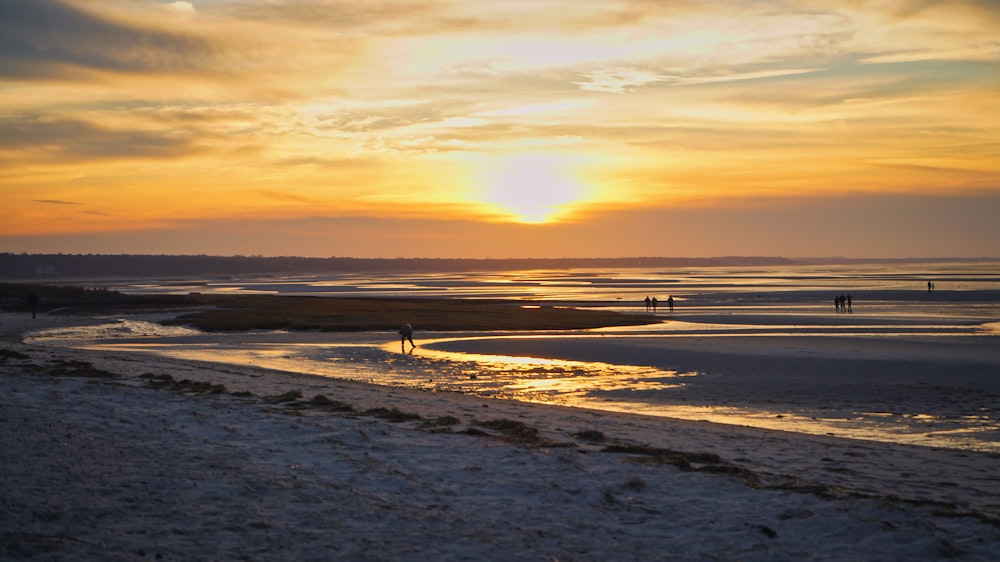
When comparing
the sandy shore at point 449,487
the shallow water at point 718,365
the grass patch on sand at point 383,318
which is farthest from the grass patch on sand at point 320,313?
the sandy shore at point 449,487

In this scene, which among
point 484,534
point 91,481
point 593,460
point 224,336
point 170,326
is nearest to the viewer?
point 484,534

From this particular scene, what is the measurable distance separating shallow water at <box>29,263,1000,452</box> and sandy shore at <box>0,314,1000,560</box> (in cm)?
336

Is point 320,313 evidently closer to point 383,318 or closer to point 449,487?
point 383,318

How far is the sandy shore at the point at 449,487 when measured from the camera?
821cm

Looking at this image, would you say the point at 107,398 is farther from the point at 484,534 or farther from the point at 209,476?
the point at 484,534

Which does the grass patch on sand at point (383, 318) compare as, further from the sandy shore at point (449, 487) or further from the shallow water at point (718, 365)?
the sandy shore at point (449, 487)

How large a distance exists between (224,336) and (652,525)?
3520 centimetres

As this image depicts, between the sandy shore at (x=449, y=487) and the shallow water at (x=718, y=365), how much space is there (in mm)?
3358

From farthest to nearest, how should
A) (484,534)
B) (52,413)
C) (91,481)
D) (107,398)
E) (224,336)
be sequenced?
(224,336) → (107,398) → (52,413) → (91,481) → (484,534)

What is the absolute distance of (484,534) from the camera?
28.1 ft

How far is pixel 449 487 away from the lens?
1038cm

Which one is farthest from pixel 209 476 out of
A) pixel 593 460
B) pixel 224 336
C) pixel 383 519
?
pixel 224 336

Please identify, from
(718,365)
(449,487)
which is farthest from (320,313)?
(449,487)

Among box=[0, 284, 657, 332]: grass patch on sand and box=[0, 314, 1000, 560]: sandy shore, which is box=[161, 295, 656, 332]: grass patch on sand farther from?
box=[0, 314, 1000, 560]: sandy shore
